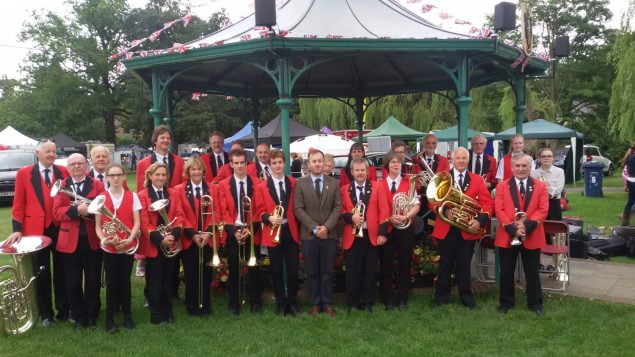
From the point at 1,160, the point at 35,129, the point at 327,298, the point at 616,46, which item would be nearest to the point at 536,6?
the point at 616,46

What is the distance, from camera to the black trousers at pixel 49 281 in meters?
5.47

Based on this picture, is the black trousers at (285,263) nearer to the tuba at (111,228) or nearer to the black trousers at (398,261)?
the black trousers at (398,261)

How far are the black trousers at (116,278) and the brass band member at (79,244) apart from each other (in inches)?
9.7

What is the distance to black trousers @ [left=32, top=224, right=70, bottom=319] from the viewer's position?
17.9 ft

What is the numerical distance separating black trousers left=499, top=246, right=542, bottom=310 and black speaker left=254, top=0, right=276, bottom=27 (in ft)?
12.4

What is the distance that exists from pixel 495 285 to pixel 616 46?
740 inches

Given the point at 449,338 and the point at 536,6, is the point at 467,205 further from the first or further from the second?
the point at 536,6

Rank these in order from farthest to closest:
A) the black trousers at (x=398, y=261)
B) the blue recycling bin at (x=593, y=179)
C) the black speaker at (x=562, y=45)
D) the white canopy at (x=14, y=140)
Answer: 1. the white canopy at (x=14, y=140)
2. the blue recycling bin at (x=593, y=179)
3. the black speaker at (x=562, y=45)
4. the black trousers at (x=398, y=261)

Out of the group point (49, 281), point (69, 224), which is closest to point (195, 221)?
point (69, 224)

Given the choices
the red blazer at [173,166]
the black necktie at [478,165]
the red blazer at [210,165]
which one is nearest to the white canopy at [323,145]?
the red blazer at [210,165]

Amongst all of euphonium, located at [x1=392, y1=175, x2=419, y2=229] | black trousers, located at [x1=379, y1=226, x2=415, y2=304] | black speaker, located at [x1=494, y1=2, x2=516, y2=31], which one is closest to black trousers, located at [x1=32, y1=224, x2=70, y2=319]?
black trousers, located at [x1=379, y1=226, x2=415, y2=304]

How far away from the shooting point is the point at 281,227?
5.64 metres

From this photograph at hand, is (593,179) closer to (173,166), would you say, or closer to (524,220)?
(524,220)

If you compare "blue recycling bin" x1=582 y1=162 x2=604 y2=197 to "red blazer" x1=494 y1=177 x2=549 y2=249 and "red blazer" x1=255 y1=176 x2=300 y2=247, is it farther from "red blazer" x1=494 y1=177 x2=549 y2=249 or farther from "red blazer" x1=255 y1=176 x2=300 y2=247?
"red blazer" x1=255 y1=176 x2=300 y2=247
